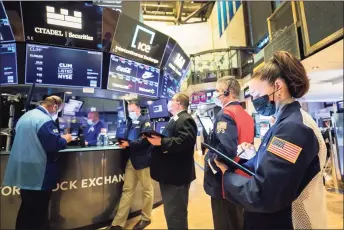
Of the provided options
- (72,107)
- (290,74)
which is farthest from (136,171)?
(290,74)

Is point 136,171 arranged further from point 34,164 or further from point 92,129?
point 92,129

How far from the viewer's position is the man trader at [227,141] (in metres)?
1.66

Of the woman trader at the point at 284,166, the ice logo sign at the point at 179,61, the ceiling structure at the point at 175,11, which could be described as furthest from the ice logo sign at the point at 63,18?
the ceiling structure at the point at 175,11

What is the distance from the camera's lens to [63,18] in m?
3.21

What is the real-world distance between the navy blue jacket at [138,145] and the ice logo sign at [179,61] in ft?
6.75

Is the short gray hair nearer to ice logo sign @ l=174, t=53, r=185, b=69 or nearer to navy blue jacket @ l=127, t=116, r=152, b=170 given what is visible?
navy blue jacket @ l=127, t=116, r=152, b=170

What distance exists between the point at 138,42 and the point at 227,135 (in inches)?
110

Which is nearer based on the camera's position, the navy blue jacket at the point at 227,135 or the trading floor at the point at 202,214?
the navy blue jacket at the point at 227,135

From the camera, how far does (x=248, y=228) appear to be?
101 cm

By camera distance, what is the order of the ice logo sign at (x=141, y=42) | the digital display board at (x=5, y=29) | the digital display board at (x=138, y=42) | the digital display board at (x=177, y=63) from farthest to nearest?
the digital display board at (x=177, y=63) < the ice logo sign at (x=141, y=42) < the digital display board at (x=138, y=42) < the digital display board at (x=5, y=29)

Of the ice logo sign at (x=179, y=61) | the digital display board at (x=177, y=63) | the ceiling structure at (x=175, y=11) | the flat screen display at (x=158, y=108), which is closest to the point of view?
the flat screen display at (x=158, y=108)

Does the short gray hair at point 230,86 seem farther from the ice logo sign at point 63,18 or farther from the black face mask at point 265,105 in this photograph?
the ice logo sign at point 63,18

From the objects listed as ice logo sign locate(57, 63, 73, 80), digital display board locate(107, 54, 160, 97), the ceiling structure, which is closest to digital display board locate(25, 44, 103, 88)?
ice logo sign locate(57, 63, 73, 80)

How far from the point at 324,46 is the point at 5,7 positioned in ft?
15.3
